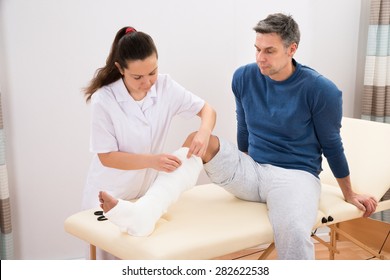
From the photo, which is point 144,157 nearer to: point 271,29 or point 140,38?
point 140,38

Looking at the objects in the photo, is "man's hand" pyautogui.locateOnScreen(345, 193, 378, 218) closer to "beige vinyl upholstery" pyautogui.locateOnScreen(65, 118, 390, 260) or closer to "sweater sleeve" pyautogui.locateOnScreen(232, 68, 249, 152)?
"beige vinyl upholstery" pyautogui.locateOnScreen(65, 118, 390, 260)

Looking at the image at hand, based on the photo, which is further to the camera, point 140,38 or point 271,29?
point 271,29

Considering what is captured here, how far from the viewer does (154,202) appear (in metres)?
1.55

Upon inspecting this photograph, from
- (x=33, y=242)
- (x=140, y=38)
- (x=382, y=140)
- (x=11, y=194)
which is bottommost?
A: (x=33, y=242)

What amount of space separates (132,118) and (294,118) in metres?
0.55

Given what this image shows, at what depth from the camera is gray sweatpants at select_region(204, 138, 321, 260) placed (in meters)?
1.60

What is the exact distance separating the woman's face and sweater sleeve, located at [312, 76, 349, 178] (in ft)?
1.82

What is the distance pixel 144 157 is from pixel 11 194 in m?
0.83

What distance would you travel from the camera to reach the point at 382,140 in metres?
2.06
